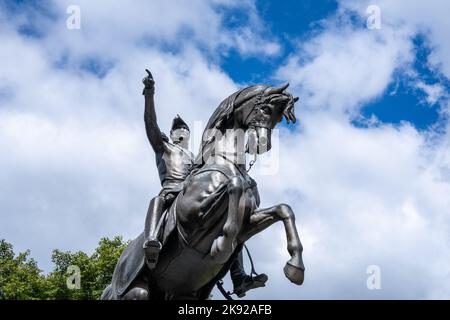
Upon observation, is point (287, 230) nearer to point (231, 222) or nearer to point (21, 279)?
point (231, 222)

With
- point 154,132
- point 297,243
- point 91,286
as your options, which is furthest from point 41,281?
point 297,243

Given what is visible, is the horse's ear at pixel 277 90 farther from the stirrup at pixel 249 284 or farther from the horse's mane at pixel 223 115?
the stirrup at pixel 249 284

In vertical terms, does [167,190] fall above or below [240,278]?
above

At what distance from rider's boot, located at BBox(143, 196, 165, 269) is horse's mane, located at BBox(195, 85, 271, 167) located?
Answer: 811mm

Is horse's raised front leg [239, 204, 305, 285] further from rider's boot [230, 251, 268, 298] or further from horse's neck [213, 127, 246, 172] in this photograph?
horse's neck [213, 127, 246, 172]

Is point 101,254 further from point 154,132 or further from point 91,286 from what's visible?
point 154,132

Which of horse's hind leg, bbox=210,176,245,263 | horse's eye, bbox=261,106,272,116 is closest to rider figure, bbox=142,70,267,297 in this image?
horse's hind leg, bbox=210,176,245,263

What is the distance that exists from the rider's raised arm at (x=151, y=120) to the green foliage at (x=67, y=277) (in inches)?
930

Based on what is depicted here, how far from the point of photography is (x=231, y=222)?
8.23 metres

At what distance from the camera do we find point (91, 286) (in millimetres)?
33500

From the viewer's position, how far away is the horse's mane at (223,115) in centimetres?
949

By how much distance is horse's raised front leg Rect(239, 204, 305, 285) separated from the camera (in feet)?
26.1

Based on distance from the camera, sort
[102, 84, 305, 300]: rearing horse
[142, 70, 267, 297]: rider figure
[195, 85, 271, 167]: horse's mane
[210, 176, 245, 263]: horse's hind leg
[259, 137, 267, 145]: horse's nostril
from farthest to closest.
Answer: [195, 85, 271, 167]: horse's mane < [142, 70, 267, 297]: rider figure < [259, 137, 267, 145]: horse's nostril < [102, 84, 305, 300]: rearing horse < [210, 176, 245, 263]: horse's hind leg
